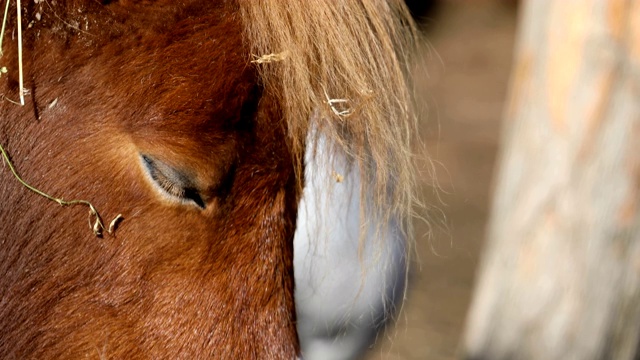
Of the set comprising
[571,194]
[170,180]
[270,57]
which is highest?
[270,57]

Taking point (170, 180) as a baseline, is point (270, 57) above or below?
above

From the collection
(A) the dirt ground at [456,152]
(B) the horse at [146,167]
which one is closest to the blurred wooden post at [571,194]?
(A) the dirt ground at [456,152]

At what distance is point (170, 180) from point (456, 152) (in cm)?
Result: 304

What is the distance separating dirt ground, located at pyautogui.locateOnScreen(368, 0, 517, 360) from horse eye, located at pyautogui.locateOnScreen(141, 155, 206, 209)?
1933 millimetres

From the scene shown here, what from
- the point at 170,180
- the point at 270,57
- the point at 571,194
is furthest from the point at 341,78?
the point at 571,194

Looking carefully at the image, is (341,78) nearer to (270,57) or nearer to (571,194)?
(270,57)

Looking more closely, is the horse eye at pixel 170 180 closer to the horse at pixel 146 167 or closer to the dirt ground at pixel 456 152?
the horse at pixel 146 167

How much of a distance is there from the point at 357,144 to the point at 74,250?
534 mm

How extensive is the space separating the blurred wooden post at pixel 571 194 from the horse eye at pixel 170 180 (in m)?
1.29

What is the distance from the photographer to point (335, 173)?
155 cm

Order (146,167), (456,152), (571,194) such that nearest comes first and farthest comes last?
1. (146,167)
2. (571,194)
3. (456,152)

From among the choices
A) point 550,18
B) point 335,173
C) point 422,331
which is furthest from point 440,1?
point 335,173

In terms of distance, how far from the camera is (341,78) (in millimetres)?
1442

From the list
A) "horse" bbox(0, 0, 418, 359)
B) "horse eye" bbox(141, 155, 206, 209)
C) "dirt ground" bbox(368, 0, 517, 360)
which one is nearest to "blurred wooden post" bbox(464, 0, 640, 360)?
"dirt ground" bbox(368, 0, 517, 360)
